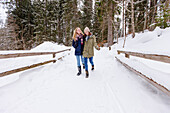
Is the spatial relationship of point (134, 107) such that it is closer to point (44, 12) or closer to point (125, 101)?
point (125, 101)

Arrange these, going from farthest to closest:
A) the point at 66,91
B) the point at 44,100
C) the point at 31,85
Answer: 1. the point at 31,85
2. the point at 66,91
3. the point at 44,100

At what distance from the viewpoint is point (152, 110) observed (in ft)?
5.92

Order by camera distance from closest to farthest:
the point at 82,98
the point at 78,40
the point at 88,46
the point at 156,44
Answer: the point at 82,98, the point at 88,46, the point at 78,40, the point at 156,44

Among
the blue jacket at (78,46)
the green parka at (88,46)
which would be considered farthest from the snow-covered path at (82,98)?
the blue jacket at (78,46)

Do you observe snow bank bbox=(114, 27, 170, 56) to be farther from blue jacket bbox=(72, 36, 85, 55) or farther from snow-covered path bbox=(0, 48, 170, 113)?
blue jacket bbox=(72, 36, 85, 55)

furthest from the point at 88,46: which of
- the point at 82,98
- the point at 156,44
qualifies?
the point at 156,44

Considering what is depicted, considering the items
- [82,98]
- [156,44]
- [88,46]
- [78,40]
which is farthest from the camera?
[156,44]

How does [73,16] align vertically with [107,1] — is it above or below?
above

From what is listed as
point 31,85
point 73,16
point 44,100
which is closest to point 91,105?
point 44,100

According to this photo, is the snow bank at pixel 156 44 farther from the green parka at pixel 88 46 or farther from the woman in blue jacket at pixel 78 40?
the woman in blue jacket at pixel 78 40

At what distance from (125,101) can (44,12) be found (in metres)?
23.5

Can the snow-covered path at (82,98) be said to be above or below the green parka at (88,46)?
below

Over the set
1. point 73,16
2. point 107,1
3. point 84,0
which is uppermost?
point 84,0

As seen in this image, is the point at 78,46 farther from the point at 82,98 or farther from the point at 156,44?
the point at 156,44
